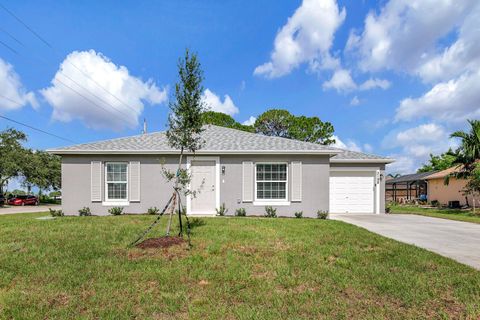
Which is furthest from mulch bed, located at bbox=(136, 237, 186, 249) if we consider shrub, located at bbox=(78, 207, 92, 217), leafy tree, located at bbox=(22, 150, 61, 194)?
leafy tree, located at bbox=(22, 150, 61, 194)

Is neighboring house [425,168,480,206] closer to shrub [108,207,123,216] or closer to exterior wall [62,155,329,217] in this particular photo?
exterior wall [62,155,329,217]

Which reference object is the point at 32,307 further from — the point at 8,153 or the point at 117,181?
the point at 8,153

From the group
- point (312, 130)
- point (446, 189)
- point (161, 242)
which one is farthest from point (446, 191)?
point (161, 242)

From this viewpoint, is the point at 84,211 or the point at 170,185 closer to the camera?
the point at 84,211

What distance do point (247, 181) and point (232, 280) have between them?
7.77 m

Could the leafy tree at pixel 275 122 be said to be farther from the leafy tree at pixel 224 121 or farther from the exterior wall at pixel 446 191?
the exterior wall at pixel 446 191

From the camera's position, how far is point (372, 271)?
4.72m

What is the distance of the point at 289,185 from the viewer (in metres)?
12.1

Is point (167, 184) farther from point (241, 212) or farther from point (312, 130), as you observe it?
point (312, 130)

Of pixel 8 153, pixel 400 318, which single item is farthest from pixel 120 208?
pixel 8 153

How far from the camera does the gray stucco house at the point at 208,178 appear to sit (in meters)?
12.0

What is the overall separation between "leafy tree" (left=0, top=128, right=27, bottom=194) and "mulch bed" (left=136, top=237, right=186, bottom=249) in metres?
31.1

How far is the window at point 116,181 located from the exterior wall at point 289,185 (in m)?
4.25

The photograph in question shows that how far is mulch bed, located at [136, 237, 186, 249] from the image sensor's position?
19.8 feet
